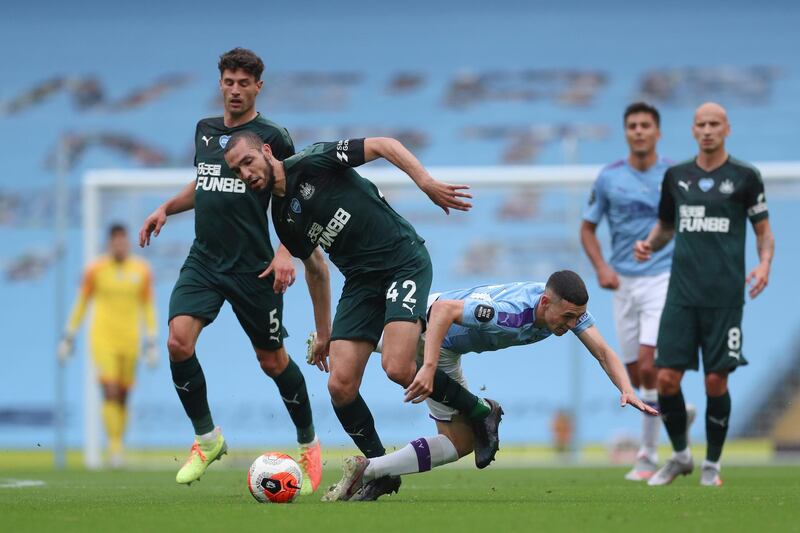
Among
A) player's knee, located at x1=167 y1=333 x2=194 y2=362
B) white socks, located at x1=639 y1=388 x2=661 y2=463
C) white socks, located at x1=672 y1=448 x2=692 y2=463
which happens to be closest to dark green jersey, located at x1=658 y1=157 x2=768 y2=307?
white socks, located at x1=672 y1=448 x2=692 y2=463

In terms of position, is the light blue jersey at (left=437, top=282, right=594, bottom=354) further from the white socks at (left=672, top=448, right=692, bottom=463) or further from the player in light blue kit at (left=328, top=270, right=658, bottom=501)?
the white socks at (left=672, top=448, right=692, bottom=463)

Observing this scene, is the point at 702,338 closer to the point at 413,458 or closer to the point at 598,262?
the point at 598,262

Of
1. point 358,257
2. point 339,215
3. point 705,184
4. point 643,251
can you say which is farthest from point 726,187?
point 339,215

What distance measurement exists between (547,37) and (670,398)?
558 inches

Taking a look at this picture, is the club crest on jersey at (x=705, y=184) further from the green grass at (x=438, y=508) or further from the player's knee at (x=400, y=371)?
the player's knee at (x=400, y=371)

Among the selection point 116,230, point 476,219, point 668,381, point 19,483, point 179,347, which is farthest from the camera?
point 476,219

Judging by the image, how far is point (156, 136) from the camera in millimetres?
22578

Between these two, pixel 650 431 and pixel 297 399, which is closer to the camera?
pixel 297 399

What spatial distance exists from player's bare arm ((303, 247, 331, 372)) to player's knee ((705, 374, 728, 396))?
2.76 meters

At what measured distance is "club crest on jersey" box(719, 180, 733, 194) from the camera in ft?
30.6

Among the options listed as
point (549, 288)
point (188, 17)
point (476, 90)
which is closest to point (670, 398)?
point (549, 288)

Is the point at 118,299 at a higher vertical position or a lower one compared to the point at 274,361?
lower

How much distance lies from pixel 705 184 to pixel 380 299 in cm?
281

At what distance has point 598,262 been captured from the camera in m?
10.6
